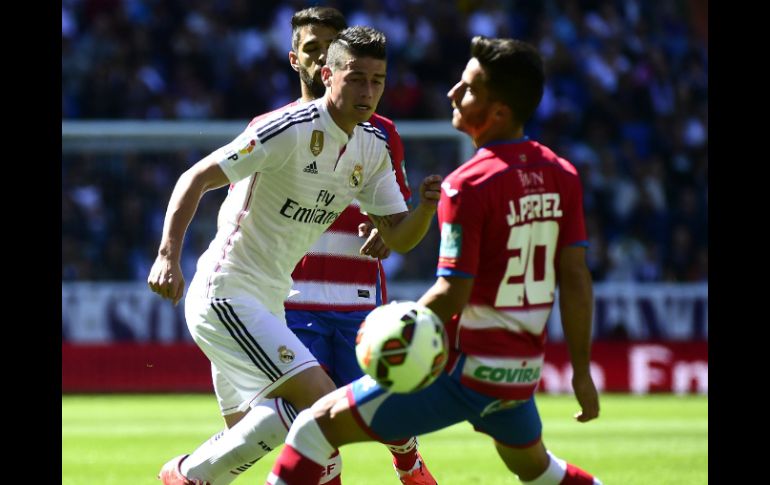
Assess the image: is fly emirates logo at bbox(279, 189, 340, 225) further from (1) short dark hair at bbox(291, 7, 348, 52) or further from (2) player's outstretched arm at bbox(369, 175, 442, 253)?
(1) short dark hair at bbox(291, 7, 348, 52)

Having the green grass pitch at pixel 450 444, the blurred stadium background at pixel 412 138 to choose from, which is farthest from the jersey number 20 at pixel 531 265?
the blurred stadium background at pixel 412 138

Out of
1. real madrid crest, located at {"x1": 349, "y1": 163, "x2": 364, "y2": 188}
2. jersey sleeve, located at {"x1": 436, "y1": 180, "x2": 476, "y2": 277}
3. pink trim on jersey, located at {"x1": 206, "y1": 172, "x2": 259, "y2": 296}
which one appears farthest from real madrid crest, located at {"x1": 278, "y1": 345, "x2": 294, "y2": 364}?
jersey sleeve, located at {"x1": 436, "y1": 180, "x2": 476, "y2": 277}

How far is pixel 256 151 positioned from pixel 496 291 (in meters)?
1.43

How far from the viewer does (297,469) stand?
17.1ft

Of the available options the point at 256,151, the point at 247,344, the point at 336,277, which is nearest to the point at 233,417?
the point at 247,344

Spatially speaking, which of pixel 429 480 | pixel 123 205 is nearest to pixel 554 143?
pixel 123 205

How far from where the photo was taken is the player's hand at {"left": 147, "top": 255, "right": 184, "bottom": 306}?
5465mm

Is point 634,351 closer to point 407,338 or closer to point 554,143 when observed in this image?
point 554,143

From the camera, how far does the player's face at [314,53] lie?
281 inches

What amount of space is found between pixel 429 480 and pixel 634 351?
10.2 m

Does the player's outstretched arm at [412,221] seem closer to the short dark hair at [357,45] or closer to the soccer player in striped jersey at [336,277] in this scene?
the soccer player in striped jersey at [336,277]

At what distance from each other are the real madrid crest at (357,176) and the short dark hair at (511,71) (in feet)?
4.28

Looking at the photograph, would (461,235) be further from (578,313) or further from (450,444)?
(450,444)
